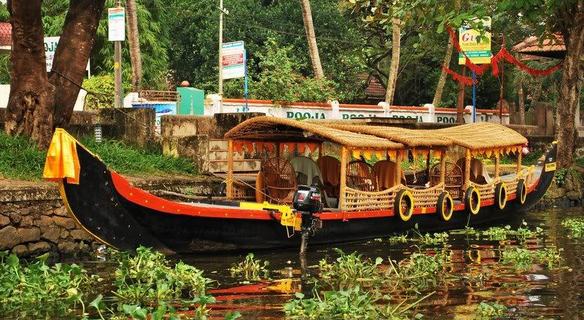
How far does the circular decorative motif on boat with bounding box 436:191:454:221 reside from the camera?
57.9 ft

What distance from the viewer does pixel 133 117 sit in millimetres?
19328

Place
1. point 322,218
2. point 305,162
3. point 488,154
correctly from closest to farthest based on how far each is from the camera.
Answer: point 322,218
point 305,162
point 488,154

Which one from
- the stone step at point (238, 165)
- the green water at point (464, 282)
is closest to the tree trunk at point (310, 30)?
the stone step at point (238, 165)

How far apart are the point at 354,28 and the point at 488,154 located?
2082cm

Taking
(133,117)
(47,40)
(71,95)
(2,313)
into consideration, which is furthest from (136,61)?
(2,313)

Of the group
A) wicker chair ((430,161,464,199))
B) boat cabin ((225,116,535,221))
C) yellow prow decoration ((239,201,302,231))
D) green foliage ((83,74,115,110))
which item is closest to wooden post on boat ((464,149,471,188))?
boat cabin ((225,116,535,221))

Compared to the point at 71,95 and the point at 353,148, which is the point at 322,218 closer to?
the point at 353,148

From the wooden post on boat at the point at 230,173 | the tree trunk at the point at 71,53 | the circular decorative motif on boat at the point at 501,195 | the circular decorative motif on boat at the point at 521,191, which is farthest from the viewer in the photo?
the circular decorative motif on boat at the point at 521,191

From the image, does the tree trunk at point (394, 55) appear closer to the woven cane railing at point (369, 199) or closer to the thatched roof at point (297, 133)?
the thatched roof at point (297, 133)

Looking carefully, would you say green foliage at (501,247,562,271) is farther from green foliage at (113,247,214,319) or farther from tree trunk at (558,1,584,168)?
tree trunk at (558,1,584,168)

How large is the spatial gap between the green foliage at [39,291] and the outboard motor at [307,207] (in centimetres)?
420

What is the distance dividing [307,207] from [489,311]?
17.3ft

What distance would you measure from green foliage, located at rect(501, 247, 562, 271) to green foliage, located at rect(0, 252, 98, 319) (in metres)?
6.07

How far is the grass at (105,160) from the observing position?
1534cm
